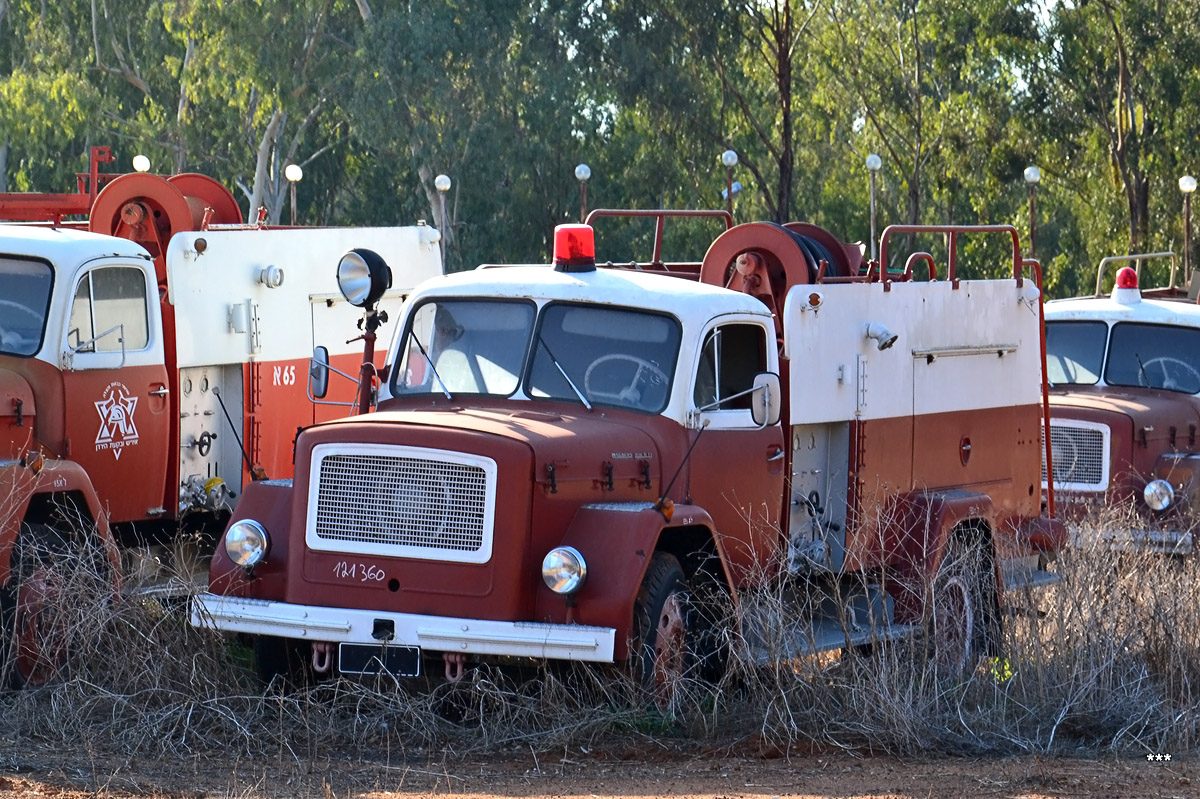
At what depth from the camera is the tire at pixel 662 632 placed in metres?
7.68

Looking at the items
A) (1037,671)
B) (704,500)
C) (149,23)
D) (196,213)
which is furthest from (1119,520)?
(149,23)

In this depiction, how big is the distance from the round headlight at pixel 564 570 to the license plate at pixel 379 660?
0.64 m

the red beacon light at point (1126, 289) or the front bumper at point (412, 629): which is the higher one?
the red beacon light at point (1126, 289)

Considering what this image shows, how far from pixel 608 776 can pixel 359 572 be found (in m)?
1.43

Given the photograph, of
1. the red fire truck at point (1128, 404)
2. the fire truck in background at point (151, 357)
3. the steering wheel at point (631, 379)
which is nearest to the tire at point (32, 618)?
the fire truck in background at point (151, 357)

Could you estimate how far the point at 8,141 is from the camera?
4222 centimetres

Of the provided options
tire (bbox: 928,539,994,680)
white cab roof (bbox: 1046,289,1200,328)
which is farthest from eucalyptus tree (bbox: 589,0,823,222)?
tire (bbox: 928,539,994,680)

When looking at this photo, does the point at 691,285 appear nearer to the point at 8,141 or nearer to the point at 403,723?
the point at 403,723

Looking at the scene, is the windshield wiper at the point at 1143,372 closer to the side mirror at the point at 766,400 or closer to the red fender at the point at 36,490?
the side mirror at the point at 766,400

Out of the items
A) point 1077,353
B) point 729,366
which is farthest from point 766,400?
point 1077,353

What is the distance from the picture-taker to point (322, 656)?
7.84 metres

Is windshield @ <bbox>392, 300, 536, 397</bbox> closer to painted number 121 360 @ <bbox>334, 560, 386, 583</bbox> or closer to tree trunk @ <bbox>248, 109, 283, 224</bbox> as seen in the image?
painted number 121 360 @ <bbox>334, 560, 386, 583</bbox>

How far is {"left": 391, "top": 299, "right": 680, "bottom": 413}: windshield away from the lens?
28.1 feet

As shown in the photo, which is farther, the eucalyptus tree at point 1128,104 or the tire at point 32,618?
the eucalyptus tree at point 1128,104
